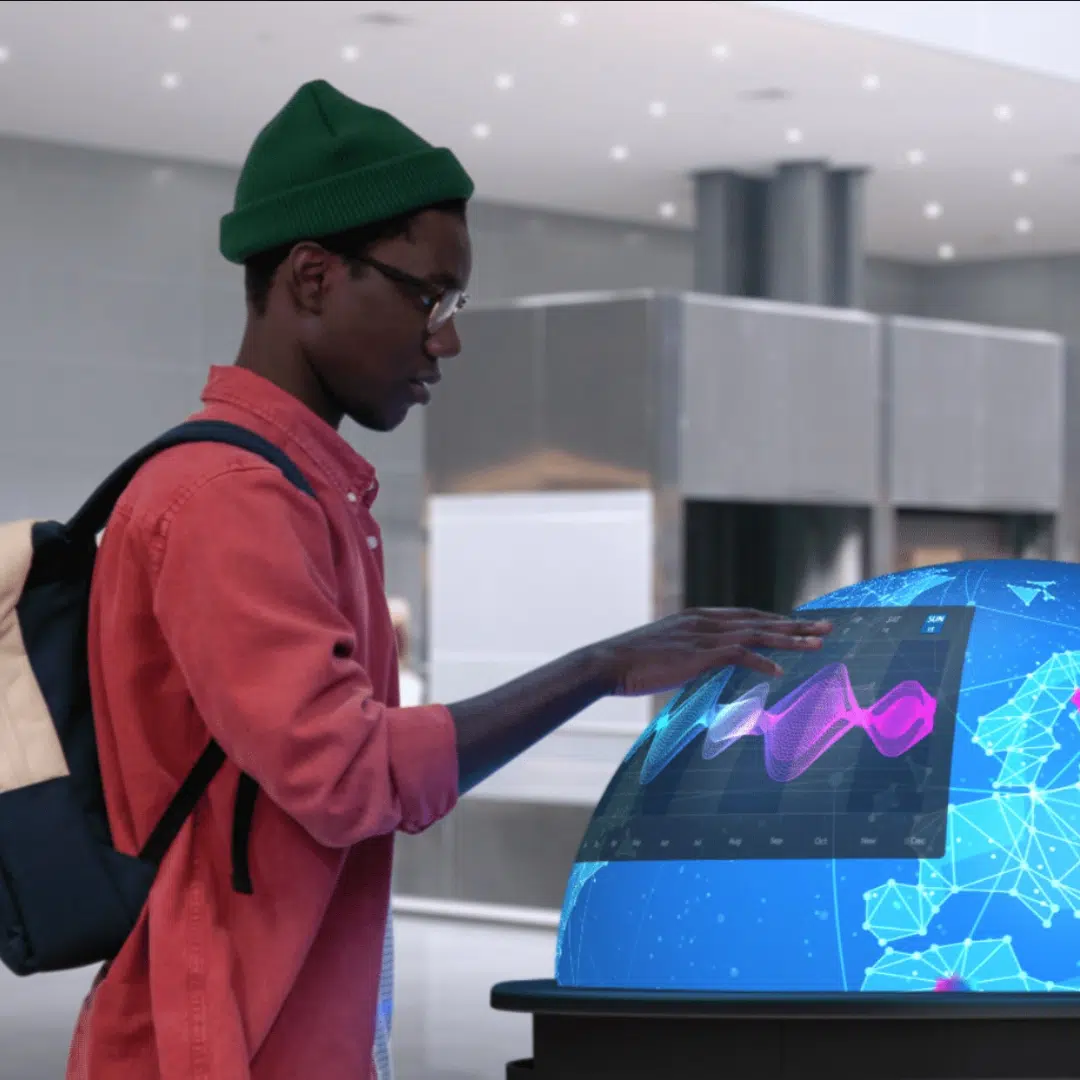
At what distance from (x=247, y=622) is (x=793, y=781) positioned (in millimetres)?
870

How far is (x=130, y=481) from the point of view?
6.21 ft

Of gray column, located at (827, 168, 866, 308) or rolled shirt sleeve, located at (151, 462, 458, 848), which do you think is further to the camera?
gray column, located at (827, 168, 866, 308)

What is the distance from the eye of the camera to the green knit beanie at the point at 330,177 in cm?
192

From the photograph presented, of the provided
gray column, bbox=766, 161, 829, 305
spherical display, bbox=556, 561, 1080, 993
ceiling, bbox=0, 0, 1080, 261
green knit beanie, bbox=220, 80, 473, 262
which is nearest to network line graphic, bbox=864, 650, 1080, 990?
spherical display, bbox=556, 561, 1080, 993

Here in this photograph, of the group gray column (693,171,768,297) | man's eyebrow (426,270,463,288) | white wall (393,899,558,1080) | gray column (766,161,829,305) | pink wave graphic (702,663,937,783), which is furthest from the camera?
gray column (693,171,768,297)

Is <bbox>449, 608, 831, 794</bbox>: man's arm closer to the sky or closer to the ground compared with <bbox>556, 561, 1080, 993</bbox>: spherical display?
closer to the sky

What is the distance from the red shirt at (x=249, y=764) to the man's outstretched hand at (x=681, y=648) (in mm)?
182

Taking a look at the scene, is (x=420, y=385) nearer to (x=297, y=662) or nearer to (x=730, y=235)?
(x=297, y=662)

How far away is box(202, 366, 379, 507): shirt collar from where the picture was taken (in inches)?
77.3

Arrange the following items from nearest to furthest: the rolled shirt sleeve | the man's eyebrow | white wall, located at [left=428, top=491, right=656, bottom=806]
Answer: the rolled shirt sleeve → the man's eyebrow → white wall, located at [left=428, top=491, right=656, bottom=806]

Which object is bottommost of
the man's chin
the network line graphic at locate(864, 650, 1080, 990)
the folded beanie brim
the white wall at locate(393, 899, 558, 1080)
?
the white wall at locate(393, 899, 558, 1080)

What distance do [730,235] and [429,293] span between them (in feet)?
50.6

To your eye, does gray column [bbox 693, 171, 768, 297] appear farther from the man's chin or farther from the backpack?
the backpack

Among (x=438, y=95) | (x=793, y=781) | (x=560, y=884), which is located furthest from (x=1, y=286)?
(x=793, y=781)
